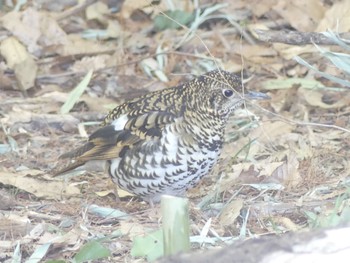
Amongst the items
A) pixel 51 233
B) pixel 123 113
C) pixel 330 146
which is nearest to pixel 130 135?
pixel 123 113

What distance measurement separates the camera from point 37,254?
5.19m

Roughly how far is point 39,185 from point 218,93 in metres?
1.25

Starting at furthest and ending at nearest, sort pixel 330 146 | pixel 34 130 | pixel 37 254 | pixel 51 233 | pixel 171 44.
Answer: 1. pixel 171 44
2. pixel 34 130
3. pixel 330 146
4. pixel 51 233
5. pixel 37 254

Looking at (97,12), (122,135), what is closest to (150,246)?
(122,135)

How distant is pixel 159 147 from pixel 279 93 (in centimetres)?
226

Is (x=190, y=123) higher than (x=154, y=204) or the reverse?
higher

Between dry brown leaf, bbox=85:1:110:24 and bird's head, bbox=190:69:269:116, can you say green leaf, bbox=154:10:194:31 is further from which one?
bird's head, bbox=190:69:269:116

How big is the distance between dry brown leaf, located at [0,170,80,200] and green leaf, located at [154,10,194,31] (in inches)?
98.9

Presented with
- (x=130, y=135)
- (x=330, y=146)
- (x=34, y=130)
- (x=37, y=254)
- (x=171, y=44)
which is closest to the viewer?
(x=37, y=254)

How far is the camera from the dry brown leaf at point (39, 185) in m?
6.32

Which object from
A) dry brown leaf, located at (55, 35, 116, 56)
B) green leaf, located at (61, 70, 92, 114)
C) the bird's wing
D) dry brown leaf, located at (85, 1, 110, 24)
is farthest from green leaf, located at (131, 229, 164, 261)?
dry brown leaf, located at (85, 1, 110, 24)

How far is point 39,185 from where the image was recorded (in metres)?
6.40

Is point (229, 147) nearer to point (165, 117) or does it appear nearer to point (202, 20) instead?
point (165, 117)

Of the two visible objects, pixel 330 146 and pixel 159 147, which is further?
pixel 330 146
